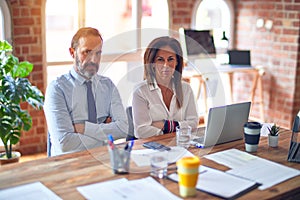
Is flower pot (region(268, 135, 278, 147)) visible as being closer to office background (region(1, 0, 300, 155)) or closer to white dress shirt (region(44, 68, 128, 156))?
white dress shirt (region(44, 68, 128, 156))

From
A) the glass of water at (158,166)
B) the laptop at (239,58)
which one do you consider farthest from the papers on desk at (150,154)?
the laptop at (239,58)

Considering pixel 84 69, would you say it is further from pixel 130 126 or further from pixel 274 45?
pixel 274 45

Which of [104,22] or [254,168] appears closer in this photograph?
[254,168]

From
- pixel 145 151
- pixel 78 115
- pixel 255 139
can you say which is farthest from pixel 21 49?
pixel 255 139

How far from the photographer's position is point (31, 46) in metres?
3.98

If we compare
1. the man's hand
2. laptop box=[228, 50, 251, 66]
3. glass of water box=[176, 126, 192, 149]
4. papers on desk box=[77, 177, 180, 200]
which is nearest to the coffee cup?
glass of water box=[176, 126, 192, 149]

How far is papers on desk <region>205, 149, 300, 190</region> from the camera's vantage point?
5.93ft

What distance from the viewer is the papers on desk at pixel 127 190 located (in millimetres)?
1603

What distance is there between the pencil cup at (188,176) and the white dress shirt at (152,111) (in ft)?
2.96

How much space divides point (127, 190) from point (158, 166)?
223 mm

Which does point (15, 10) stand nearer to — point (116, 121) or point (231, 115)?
point (116, 121)

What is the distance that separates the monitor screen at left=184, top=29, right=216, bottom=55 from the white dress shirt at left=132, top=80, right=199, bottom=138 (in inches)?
81.3

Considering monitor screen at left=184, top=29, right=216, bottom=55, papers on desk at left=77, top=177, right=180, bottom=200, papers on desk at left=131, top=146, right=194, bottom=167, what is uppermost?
monitor screen at left=184, top=29, right=216, bottom=55

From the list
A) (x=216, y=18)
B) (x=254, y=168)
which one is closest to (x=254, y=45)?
(x=216, y=18)
